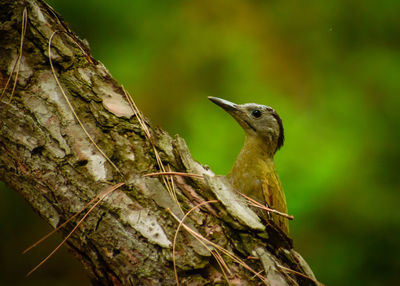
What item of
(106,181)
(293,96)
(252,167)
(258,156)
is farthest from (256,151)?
(106,181)

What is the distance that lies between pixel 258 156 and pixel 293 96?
3.52 ft

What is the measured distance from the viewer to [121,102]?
1.60 meters

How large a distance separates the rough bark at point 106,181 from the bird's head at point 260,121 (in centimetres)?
139

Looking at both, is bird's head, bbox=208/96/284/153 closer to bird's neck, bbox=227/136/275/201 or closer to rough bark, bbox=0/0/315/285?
bird's neck, bbox=227/136/275/201

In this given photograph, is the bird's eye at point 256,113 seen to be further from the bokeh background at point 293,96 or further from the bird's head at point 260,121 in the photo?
the bokeh background at point 293,96

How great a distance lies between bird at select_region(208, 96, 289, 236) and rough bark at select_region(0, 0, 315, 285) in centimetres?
113

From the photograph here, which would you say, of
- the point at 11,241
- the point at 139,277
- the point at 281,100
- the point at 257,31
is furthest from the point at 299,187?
the point at 11,241

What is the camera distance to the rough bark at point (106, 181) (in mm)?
1302

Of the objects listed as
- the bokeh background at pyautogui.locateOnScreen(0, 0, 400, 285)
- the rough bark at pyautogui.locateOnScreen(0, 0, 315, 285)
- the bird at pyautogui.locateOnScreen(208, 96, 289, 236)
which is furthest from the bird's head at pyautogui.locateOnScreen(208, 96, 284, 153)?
the rough bark at pyautogui.locateOnScreen(0, 0, 315, 285)

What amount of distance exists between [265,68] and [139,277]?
284 cm

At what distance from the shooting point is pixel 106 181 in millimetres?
1381

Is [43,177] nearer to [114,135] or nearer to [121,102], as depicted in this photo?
[114,135]

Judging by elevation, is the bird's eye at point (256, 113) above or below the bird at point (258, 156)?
above

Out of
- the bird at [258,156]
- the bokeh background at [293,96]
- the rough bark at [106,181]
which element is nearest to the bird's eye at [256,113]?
the bird at [258,156]
